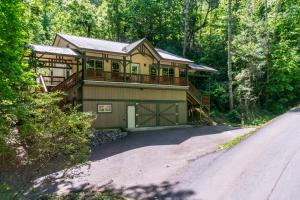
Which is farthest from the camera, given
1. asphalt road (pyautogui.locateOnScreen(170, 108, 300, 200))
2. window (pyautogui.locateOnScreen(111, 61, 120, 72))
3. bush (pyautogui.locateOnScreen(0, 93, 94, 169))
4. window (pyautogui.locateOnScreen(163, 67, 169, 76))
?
window (pyautogui.locateOnScreen(163, 67, 169, 76))

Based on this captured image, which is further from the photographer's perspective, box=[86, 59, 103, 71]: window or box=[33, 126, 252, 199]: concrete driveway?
box=[86, 59, 103, 71]: window

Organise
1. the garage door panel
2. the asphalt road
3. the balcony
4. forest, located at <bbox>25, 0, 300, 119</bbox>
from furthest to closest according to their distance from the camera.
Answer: forest, located at <bbox>25, 0, 300, 119</bbox> < the garage door panel < the balcony < the asphalt road

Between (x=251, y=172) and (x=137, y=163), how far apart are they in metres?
5.46

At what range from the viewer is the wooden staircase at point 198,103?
25.6 metres

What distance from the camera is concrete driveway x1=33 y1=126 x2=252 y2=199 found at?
10289 millimetres

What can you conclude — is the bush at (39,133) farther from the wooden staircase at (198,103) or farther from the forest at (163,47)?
the wooden staircase at (198,103)

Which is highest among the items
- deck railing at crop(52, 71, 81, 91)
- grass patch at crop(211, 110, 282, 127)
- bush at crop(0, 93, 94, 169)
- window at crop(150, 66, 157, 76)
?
window at crop(150, 66, 157, 76)

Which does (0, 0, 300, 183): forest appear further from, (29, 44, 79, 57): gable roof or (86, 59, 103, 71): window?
(86, 59, 103, 71): window

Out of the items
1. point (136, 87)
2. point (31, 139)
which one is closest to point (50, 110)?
point (31, 139)

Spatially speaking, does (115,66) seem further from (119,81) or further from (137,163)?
(137,163)

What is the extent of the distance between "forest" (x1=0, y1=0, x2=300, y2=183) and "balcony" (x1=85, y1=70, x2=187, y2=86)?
4.85 meters

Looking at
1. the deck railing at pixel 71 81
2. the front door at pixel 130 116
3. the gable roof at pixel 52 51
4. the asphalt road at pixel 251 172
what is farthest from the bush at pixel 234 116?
the gable roof at pixel 52 51

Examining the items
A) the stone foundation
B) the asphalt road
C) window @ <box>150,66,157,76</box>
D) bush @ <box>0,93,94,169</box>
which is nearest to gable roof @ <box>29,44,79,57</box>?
the stone foundation

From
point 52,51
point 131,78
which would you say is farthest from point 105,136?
point 52,51
